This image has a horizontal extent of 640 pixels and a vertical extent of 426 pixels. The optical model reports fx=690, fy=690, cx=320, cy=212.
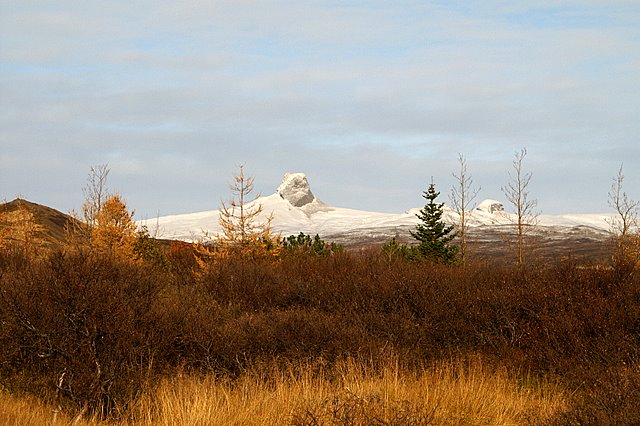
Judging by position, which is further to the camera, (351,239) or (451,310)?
(351,239)

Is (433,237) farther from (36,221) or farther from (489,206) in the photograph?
(489,206)

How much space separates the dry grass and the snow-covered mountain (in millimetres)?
74668

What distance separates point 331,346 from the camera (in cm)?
1137

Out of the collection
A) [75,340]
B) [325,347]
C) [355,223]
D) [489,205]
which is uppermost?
[489,205]

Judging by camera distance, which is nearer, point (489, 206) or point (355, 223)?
point (355, 223)

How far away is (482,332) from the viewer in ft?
41.3

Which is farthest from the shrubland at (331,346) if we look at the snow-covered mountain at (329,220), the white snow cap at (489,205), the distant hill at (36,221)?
the white snow cap at (489,205)

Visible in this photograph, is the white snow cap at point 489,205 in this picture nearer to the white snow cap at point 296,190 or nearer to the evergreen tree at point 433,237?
the white snow cap at point 296,190

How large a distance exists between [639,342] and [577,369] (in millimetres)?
1861

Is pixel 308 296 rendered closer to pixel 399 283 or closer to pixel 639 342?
pixel 399 283

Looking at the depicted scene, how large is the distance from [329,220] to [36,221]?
198 feet

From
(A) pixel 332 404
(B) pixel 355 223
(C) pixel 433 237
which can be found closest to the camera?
(A) pixel 332 404

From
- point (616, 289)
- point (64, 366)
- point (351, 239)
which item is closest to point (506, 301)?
point (616, 289)

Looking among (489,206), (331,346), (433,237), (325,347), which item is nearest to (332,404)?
(331,346)
